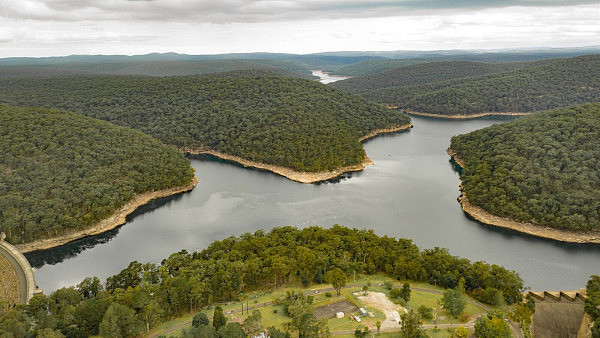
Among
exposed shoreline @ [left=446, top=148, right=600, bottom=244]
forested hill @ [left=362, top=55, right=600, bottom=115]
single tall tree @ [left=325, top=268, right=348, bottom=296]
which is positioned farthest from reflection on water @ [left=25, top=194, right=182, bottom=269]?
forested hill @ [left=362, top=55, right=600, bottom=115]

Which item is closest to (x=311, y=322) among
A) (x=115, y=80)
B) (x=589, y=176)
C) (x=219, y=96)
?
(x=589, y=176)

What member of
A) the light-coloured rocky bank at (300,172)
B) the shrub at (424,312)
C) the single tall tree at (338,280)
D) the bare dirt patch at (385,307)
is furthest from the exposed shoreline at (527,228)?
the single tall tree at (338,280)

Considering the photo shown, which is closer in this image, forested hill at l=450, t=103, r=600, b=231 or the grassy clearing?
the grassy clearing

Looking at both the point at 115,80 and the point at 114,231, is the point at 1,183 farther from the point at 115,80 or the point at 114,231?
the point at 115,80

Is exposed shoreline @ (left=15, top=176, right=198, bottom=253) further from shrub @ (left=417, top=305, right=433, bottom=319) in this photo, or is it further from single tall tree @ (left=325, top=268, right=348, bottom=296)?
shrub @ (left=417, top=305, right=433, bottom=319)

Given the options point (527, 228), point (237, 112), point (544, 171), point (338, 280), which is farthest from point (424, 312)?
point (237, 112)

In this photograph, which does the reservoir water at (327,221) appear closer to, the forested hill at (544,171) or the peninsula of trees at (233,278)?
the forested hill at (544,171)
